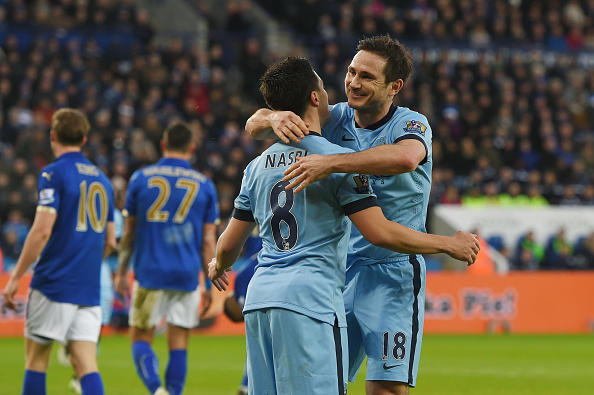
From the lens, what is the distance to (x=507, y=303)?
17.7 m

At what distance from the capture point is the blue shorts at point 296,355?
3.96 m

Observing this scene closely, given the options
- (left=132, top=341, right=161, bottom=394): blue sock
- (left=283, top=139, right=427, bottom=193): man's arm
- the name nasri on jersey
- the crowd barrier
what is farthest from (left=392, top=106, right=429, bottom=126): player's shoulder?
the crowd barrier

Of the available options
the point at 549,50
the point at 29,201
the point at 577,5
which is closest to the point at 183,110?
the point at 29,201

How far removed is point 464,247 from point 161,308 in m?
4.56

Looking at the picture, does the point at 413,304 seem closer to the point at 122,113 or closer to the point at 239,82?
the point at 122,113

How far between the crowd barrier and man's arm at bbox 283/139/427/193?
40.6 ft

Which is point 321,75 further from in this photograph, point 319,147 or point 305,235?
point 305,235

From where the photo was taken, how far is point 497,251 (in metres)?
19.6

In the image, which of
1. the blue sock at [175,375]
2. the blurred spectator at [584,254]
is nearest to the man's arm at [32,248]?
the blue sock at [175,375]

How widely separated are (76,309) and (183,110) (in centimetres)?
1425

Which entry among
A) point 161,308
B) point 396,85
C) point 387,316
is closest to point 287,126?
point 396,85

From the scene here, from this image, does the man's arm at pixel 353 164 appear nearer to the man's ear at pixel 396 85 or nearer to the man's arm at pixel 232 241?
the man's arm at pixel 232 241

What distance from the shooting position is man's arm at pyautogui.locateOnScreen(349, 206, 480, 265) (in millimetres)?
4055

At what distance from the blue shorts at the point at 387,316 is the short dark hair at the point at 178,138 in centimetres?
364
